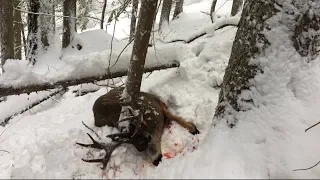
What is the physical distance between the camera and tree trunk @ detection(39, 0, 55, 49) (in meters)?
5.27

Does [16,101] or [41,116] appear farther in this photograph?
[16,101]

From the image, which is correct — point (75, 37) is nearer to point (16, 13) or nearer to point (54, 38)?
point (54, 38)

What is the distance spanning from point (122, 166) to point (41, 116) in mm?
2832

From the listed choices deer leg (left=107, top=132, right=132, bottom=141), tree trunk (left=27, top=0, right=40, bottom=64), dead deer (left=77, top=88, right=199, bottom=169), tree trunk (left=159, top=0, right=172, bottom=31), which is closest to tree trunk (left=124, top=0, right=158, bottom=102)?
dead deer (left=77, top=88, right=199, bottom=169)

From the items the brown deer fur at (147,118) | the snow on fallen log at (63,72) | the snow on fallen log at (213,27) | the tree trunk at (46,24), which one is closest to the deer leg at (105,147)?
the brown deer fur at (147,118)

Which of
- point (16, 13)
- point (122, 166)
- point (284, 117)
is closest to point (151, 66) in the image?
point (122, 166)

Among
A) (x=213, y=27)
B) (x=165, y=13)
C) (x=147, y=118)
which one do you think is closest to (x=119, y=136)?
(x=147, y=118)

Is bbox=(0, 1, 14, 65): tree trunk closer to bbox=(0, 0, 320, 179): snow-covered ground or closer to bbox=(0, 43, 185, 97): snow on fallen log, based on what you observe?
bbox=(0, 0, 320, 179): snow-covered ground

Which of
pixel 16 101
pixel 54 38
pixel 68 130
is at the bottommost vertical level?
pixel 16 101

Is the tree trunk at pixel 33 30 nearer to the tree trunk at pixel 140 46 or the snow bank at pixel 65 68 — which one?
the snow bank at pixel 65 68

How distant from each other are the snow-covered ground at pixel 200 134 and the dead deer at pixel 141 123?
0.10 meters

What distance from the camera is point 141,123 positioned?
430 centimetres

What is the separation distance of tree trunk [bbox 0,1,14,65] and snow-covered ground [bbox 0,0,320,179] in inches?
144

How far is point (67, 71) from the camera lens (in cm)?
508
